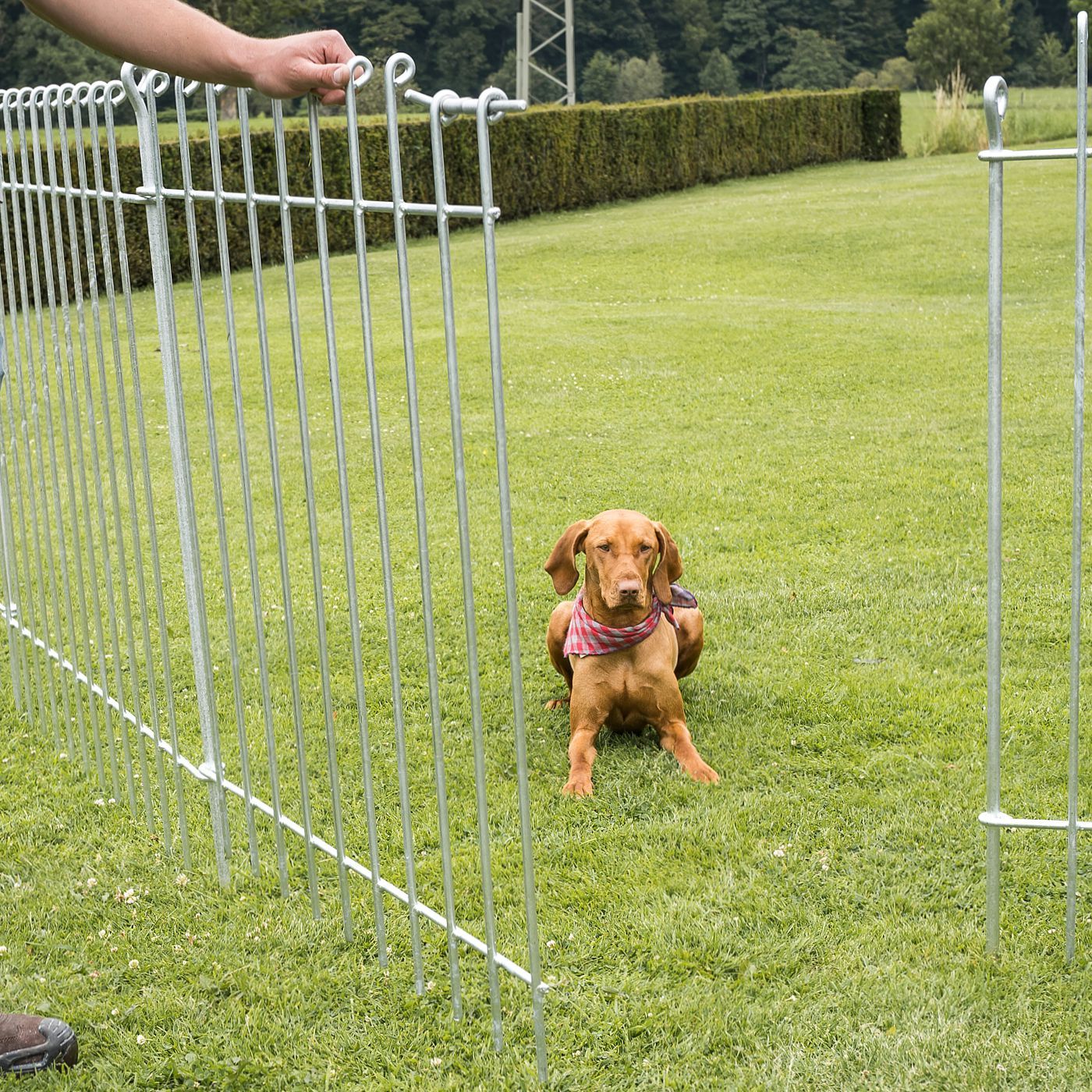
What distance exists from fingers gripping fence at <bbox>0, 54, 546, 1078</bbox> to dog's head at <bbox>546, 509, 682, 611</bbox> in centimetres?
37

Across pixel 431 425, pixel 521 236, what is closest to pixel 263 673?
pixel 431 425

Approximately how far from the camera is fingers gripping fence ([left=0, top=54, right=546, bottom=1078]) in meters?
3.05

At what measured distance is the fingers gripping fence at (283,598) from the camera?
3049mm

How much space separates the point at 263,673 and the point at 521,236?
61.3 feet

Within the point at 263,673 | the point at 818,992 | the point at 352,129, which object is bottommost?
the point at 818,992

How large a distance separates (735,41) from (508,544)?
74775 mm

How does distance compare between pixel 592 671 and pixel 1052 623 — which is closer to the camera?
pixel 592 671

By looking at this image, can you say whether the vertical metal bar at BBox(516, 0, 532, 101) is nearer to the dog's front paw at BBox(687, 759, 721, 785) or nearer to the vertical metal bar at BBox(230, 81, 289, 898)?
the dog's front paw at BBox(687, 759, 721, 785)

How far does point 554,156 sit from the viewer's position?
965 inches

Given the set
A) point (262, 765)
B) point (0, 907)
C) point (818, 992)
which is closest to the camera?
point (818, 992)

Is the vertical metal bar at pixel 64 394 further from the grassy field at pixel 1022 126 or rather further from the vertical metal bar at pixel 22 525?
the grassy field at pixel 1022 126

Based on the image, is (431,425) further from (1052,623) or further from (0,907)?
(0,907)

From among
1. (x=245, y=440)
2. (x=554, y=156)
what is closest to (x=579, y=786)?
(x=245, y=440)

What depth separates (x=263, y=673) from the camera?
3.65m
